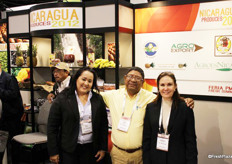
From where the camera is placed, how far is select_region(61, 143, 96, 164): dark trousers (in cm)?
245

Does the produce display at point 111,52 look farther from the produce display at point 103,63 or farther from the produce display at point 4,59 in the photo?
the produce display at point 4,59

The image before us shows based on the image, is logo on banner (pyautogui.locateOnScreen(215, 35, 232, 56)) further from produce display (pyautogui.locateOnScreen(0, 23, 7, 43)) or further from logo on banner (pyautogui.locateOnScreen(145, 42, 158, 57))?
produce display (pyautogui.locateOnScreen(0, 23, 7, 43))

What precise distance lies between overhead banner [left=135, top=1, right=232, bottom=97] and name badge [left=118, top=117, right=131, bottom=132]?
5.35 feet

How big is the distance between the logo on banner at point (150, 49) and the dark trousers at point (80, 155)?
6.77ft

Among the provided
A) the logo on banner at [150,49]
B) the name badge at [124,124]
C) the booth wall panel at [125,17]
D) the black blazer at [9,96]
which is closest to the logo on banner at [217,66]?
the logo on banner at [150,49]

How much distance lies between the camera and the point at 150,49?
160 inches

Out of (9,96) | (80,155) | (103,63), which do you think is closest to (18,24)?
(9,96)

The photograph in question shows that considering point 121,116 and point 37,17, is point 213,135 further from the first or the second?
point 37,17

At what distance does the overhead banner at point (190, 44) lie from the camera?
138 inches

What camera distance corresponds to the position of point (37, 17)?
4285mm

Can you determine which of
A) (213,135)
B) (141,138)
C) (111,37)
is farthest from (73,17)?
(213,135)

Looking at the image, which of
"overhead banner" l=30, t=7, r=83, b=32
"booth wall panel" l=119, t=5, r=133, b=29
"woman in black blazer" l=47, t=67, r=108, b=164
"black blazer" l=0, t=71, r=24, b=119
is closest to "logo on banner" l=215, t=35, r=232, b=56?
"booth wall panel" l=119, t=5, r=133, b=29

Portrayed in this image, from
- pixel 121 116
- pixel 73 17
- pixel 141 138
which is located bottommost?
pixel 141 138

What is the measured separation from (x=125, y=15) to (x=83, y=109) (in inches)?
80.6
